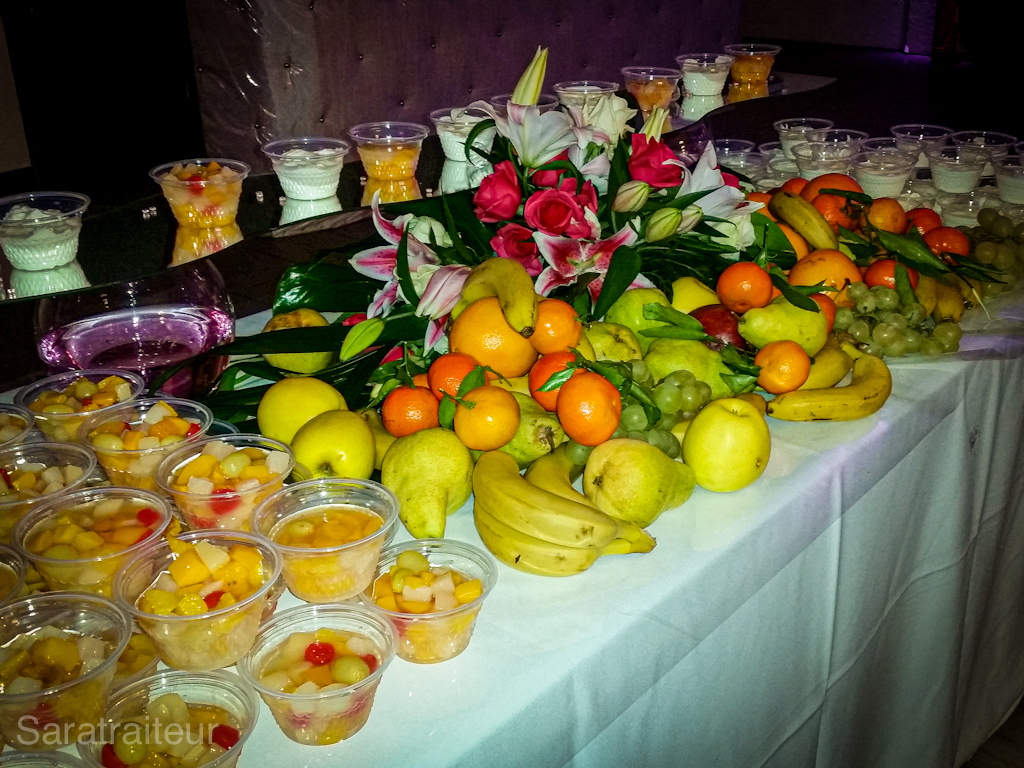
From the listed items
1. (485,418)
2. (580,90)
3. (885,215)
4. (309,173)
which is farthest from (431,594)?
(580,90)

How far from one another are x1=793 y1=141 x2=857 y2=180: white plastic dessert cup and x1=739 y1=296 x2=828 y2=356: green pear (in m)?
0.84

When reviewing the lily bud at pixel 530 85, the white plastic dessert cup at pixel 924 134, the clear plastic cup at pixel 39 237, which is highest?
the lily bud at pixel 530 85

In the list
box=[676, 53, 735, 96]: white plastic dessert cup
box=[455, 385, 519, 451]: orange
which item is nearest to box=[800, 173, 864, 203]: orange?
box=[676, 53, 735, 96]: white plastic dessert cup

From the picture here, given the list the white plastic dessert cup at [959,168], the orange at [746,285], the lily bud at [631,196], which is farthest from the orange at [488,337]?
the white plastic dessert cup at [959,168]

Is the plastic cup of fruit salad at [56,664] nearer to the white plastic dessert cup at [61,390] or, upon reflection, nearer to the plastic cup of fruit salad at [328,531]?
the plastic cup of fruit salad at [328,531]

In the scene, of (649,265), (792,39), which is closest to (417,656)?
(649,265)

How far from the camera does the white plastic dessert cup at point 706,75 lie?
7.45ft

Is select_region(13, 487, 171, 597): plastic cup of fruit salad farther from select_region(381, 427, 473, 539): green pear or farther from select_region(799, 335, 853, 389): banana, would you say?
select_region(799, 335, 853, 389): banana

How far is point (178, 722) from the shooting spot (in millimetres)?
699

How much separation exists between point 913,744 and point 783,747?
20.5 inches

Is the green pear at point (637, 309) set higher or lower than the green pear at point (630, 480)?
higher

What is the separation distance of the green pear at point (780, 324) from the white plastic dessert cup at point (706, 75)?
46.5 inches

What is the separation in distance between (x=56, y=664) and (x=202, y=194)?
31.5 inches

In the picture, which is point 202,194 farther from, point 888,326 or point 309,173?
point 888,326
